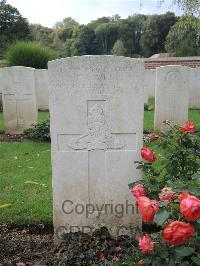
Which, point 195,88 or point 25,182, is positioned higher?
point 195,88

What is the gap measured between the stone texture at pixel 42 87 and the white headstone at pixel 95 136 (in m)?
9.60

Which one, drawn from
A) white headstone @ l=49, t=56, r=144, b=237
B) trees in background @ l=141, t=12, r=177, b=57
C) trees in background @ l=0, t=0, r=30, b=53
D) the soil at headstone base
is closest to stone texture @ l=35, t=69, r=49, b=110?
the soil at headstone base

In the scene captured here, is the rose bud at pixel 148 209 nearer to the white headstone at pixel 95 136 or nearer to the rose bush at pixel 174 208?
the rose bush at pixel 174 208

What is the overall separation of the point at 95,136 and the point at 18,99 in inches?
225

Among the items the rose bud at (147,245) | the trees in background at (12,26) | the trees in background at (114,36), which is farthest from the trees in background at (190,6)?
the trees in background at (12,26)

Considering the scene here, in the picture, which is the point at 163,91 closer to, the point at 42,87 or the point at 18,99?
the point at 18,99

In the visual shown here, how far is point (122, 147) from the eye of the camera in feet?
9.91

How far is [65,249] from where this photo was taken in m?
2.86

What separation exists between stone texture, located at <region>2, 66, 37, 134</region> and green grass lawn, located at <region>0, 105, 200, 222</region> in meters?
1.22

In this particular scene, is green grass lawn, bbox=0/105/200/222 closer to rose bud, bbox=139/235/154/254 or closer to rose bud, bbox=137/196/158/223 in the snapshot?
rose bud, bbox=139/235/154/254

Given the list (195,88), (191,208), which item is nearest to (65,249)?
(191,208)

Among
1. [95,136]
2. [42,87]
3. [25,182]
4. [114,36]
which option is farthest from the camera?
[114,36]

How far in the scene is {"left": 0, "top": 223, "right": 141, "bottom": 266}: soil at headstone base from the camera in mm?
2727

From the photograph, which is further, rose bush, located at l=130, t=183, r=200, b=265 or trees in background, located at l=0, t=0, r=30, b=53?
trees in background, located at l=0, t=0, r=30, b=53
